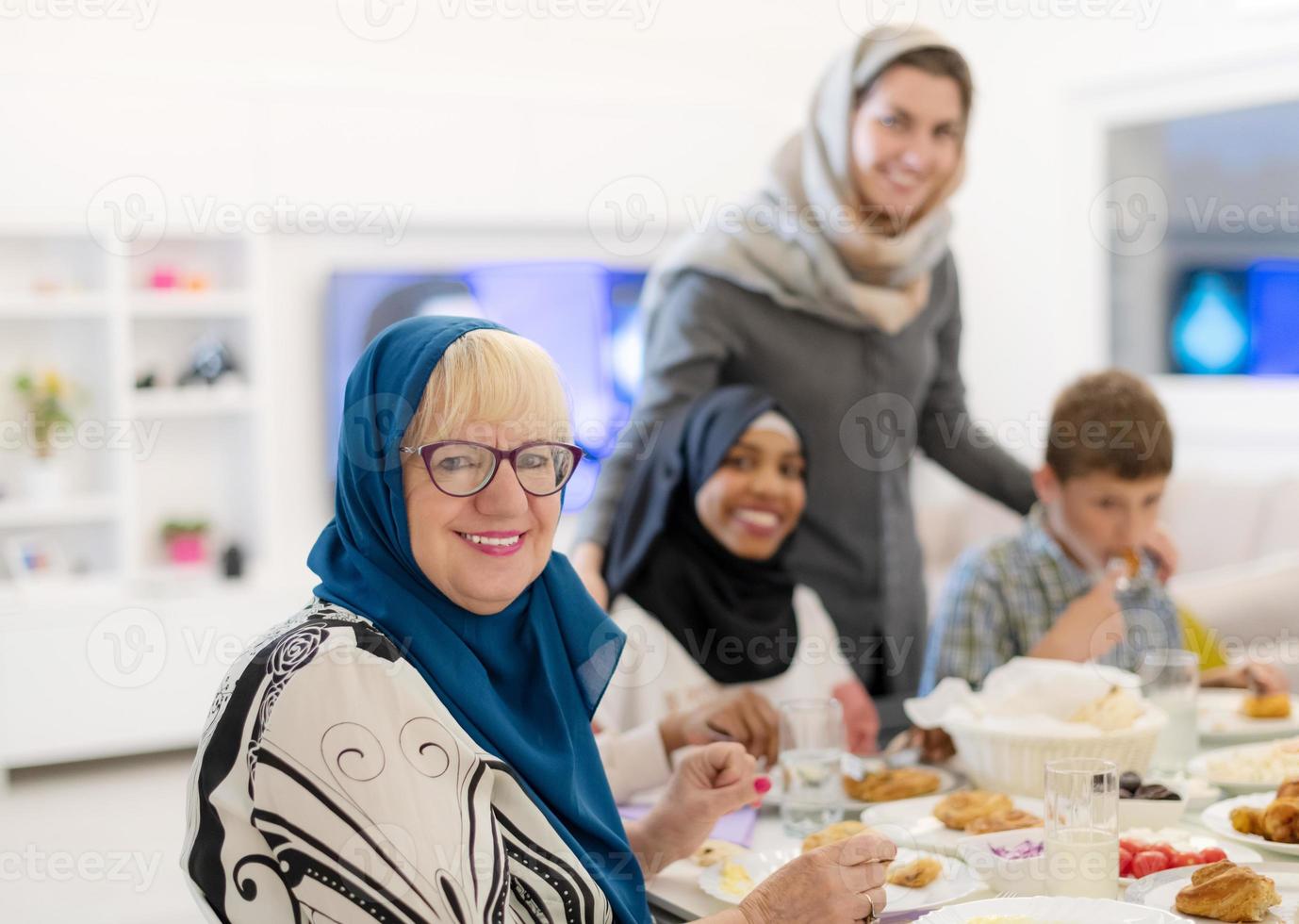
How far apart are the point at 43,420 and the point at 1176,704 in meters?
4.07

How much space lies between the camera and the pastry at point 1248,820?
1521 millimetres

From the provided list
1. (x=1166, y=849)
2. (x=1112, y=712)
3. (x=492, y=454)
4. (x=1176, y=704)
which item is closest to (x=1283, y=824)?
(x=1166, y=849)

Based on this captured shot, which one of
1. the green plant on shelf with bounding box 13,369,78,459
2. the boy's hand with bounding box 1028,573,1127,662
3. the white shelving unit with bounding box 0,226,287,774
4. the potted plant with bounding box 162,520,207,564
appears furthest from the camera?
the potted plant with bounding box 162,520,207,564

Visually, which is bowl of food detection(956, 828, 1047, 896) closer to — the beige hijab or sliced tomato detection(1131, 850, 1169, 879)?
sliced tomato detection(1131, 850, 1169, 879)

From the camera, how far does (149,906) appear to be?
11.7ft

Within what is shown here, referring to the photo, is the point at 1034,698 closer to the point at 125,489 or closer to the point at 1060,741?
the point at 1060,741

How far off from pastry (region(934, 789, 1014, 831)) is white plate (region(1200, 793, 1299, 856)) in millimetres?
217

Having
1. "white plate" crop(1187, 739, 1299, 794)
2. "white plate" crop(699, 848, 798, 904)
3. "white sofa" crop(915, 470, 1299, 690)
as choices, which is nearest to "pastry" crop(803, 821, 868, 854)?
"white plate" crop(699, 848, 798, 904)

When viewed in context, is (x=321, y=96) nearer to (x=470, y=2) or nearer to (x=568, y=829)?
(x=470, y=2)

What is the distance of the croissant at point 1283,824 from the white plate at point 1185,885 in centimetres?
7

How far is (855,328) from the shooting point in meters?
2.55

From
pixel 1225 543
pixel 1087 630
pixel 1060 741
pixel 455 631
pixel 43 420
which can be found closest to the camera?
pixel 455 631

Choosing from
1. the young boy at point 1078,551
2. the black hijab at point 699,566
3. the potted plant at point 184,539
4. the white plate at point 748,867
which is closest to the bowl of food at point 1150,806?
the white plate at point 748,867

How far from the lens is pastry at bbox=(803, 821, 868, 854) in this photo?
1.53m
